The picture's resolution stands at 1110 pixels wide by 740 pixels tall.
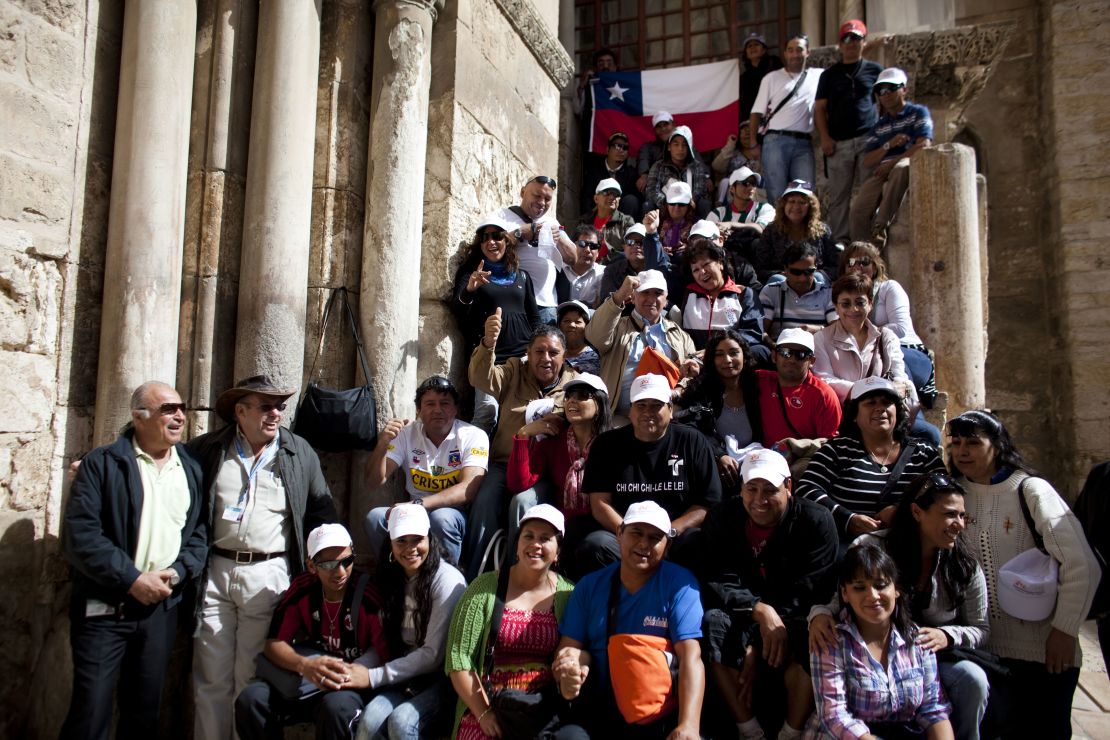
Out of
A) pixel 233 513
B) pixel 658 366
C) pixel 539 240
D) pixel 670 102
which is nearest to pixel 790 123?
pixel 670 102

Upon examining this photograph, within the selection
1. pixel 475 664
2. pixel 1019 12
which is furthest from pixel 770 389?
pixel 1019 12

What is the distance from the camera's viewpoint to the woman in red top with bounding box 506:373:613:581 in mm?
3982

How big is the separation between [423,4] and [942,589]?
4218 mm

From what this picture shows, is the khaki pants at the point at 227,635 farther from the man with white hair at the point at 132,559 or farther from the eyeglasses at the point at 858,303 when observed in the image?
the eyeglasses at the point at 858,303

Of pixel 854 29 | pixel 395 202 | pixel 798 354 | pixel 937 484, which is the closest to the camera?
pixel 937 484

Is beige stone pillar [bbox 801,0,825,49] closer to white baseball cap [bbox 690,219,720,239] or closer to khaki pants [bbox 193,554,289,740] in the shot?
white baseball cap [bbox 690,219,720,239]

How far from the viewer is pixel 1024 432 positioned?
8430 millimetres

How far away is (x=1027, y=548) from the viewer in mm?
3248

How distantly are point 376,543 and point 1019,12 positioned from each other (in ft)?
28.7

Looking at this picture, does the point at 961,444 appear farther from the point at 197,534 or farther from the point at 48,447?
the point at 48,447

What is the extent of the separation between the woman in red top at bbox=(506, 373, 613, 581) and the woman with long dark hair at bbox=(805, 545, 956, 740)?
1.35 meters

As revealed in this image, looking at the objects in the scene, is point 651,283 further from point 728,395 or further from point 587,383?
point 587,383

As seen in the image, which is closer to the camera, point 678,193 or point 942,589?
point 942,589

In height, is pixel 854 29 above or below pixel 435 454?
above
